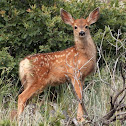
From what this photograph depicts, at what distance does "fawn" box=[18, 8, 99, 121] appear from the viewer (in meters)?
5.88

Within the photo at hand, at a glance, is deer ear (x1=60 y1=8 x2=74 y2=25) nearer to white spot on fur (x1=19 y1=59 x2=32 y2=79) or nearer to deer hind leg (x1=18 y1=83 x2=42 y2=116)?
white spot on fur (x1=19 y1=59 x2=32 y2=79)

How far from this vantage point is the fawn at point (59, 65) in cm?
588

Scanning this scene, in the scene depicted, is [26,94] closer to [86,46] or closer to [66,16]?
[86,46]

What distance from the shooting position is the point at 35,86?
5895 millimetres

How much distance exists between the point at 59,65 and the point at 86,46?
65 cm

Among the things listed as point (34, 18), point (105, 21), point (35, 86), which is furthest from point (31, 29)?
point (105, 21)

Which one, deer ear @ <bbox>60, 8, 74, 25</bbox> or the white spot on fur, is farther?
deer ear @ <bbox>60, 8, 74, 25</bbox>

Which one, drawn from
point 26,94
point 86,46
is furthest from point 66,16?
point 26,94

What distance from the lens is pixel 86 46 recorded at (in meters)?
6.21

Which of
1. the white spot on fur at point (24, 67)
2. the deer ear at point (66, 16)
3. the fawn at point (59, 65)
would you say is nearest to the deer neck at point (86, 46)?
the fawn at point (59, 65)

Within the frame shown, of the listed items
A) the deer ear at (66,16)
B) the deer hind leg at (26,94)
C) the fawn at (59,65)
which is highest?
the deer ear at (66,16)

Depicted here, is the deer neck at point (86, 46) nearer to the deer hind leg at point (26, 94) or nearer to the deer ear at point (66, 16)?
the deer ear at point (66, 16)

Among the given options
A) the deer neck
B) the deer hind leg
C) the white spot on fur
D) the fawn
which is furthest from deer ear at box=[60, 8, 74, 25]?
the deer hind leg

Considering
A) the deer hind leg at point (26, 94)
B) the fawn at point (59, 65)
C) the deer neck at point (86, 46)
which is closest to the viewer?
the deer hind leg at point (26, 94)
